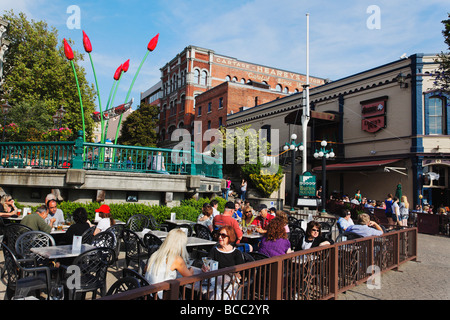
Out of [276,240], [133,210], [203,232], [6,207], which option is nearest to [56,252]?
[203,232]

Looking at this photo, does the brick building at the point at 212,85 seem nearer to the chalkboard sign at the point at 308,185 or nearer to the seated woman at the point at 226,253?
the chalkboard sign at the point at 308,185

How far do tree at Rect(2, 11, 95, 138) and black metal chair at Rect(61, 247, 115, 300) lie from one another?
28.4 meters

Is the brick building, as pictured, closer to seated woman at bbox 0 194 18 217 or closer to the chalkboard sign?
the chalkboard sign

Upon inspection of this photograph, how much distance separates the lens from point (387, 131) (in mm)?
21109

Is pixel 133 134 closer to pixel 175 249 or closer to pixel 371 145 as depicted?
pixel 371 145

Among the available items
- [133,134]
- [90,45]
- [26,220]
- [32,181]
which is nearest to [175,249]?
[26,220]

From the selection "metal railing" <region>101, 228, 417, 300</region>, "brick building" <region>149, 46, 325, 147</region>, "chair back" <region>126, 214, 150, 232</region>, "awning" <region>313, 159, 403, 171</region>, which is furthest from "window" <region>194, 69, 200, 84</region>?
"metal railing" <region>101, 228, 417, 300</region>

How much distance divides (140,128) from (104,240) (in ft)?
127

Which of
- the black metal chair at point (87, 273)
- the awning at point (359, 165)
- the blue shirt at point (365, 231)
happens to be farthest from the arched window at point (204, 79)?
the black metal chair at point (87, 273)

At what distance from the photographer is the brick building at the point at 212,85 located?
38.7 meters

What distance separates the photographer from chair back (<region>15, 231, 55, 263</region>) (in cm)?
527

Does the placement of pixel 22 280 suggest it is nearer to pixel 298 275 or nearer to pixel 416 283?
pixel 298 275

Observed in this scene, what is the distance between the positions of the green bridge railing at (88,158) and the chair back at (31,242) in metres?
4.59

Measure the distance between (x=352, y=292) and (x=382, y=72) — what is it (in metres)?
19.5
